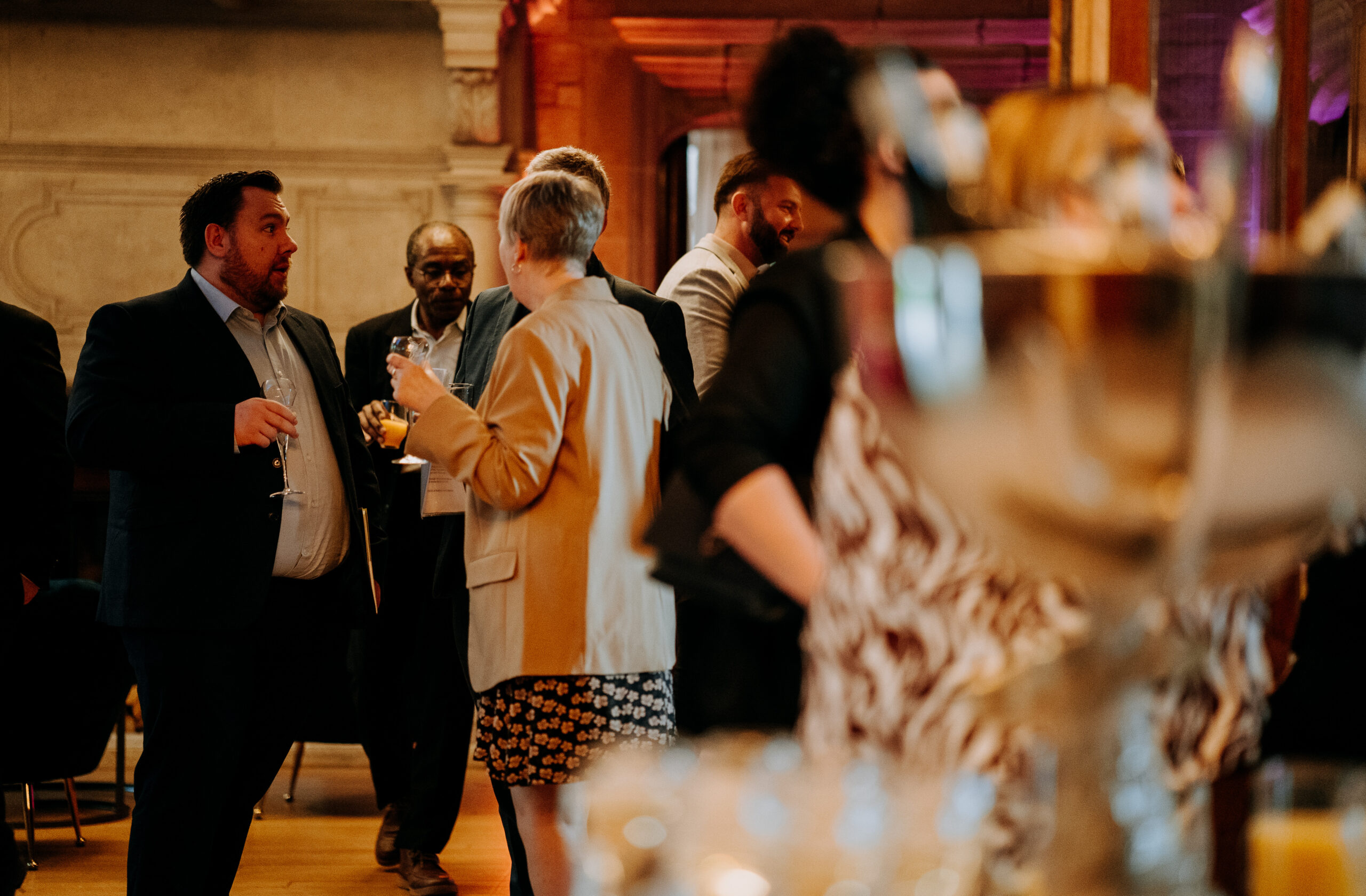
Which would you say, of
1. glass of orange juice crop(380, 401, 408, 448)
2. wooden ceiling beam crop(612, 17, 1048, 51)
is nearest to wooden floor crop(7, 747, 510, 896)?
glass of orange juice crop(380, 401, 408, 448)

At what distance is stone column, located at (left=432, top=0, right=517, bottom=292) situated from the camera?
5.54m

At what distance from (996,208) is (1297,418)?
19cm

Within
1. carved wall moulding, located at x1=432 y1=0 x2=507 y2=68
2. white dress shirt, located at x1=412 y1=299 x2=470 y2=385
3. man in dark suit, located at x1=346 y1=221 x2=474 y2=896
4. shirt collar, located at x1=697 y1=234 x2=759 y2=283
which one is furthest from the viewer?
carved wall moulding, located at x1=432 y1=0 x2=507 y2=68

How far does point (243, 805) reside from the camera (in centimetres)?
278

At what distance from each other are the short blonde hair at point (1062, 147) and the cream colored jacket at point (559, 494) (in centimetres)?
155

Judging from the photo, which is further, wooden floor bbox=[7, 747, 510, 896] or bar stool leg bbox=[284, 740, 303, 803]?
bar stool leg bbox=[284, 740, 303, 803]

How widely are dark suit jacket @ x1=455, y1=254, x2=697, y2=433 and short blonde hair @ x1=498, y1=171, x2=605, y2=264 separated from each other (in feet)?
0.41

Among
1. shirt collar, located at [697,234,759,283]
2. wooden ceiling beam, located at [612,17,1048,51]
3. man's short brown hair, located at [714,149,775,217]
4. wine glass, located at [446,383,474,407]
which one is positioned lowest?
wine glass, located at [446,383,474,407]

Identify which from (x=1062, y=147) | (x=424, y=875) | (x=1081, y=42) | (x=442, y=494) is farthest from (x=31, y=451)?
(x=1062, y=147)

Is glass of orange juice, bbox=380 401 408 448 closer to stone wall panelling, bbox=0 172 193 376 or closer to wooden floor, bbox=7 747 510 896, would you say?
wooden floor, bbox=7 747 510 896

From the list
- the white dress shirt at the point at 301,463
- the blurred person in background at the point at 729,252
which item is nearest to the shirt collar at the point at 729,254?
the blurred person in background at the point at 729,252

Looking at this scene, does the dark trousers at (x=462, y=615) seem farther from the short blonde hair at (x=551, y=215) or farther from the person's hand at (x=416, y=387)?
the short blonde hair at (x=551, y=215)

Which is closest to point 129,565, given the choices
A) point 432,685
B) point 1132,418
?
point 432,685

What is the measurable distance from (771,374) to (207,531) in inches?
66.0
